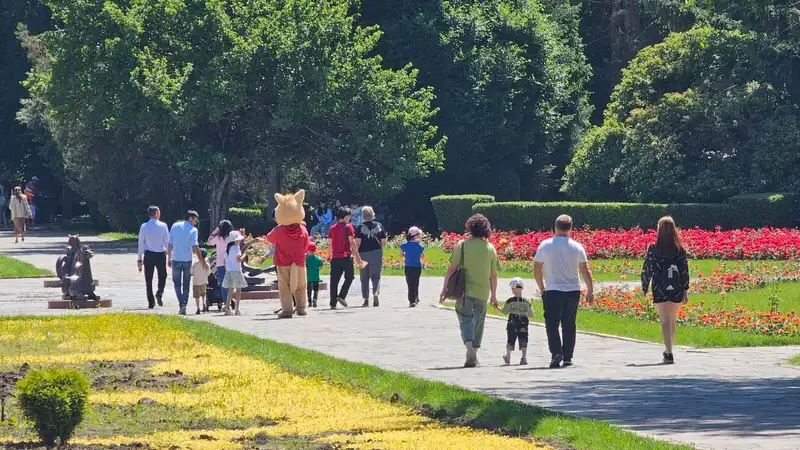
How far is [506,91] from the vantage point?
→ 50.2 metres

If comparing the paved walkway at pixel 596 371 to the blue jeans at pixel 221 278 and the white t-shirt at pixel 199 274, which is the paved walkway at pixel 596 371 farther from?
the white t-shirt at pixel 199 274

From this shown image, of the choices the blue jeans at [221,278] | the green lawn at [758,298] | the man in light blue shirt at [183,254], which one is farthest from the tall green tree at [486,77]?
the man in light blue shirt at [183,254]

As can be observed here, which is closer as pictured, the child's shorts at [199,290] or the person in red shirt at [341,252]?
the child's shorts at [199,290]

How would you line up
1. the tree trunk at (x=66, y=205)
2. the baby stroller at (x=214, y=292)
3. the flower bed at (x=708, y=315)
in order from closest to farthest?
the flower bed at (x=708, y=315) → the baby stroller at (x=214, y=292) → the tree trunk at (x=66, y=205)

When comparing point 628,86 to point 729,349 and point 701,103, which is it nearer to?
point 701,103

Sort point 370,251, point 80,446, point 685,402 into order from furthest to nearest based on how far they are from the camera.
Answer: point 370,251
point 685,402
point 80,446

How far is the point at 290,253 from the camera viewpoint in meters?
22.8

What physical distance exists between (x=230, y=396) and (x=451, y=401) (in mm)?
2256

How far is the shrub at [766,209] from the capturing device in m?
39.1

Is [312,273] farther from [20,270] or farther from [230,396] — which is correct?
[20,270]

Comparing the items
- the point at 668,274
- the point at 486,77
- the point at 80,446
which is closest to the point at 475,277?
the point at 668,274

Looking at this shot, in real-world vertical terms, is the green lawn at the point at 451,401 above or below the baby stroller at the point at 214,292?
below

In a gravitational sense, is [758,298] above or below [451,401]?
above

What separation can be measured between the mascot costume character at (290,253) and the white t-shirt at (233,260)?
2.08 ft
